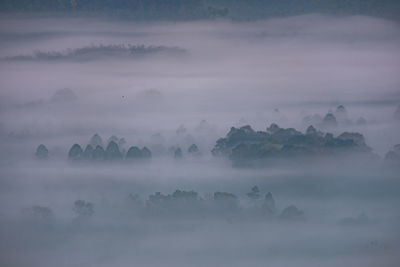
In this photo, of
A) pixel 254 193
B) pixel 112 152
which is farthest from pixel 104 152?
pixel 254 193

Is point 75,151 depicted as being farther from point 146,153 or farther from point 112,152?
point 146,153

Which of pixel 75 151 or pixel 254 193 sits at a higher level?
pixel 75 151

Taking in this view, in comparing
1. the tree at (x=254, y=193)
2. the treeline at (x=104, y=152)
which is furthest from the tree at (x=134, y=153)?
the tree at (x=254, y=193)

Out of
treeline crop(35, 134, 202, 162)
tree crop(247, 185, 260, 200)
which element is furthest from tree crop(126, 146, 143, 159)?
tree crop(247, 185, 260, 200)

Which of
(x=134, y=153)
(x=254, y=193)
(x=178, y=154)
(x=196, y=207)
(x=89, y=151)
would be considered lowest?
(x=196, y=207)

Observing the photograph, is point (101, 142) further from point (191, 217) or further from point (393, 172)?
point (393, 172)

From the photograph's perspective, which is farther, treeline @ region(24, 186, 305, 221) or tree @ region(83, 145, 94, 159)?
tree @ region(83, 145, 94, 159)

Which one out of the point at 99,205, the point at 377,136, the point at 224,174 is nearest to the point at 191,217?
the point at 224,174

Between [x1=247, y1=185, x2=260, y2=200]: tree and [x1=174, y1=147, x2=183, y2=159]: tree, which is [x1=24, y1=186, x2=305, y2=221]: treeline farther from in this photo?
[x1=174, y1=147, x2=183, y2=159]: tree

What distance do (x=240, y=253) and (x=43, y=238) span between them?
4.40 meters

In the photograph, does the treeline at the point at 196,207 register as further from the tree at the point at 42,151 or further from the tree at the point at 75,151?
the tree at the point at 42,151

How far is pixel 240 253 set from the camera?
1480 cm

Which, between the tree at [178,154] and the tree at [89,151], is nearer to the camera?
the tree at [178,154]

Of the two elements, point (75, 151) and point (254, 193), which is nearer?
point (75, 151)
